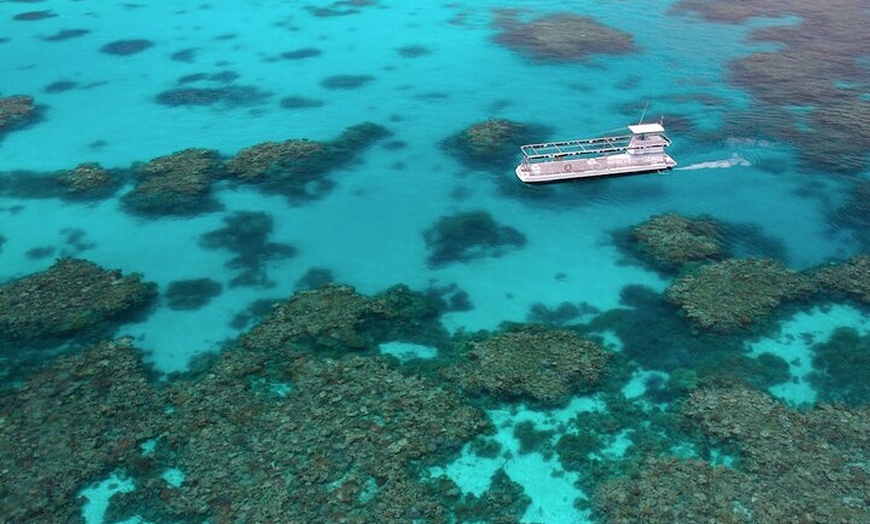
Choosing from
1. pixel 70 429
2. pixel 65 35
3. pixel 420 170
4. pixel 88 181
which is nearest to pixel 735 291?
pixel 420 170

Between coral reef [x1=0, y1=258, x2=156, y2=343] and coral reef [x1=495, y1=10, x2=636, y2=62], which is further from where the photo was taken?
coral reef [x1=495, y1=10, x2=636, y2=62]

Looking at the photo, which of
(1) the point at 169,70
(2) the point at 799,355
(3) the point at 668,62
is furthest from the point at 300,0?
(2) the point at 799,355

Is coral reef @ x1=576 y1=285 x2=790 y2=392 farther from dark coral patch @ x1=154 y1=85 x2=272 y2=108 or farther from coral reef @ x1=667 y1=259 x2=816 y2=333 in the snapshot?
dark coral patch @ x1=154 y1=85 x2=272 y2=108

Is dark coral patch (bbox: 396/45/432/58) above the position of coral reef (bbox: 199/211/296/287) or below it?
above

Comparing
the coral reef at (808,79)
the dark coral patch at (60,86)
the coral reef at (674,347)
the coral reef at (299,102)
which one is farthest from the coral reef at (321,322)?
the dark coral patch at (60,86)

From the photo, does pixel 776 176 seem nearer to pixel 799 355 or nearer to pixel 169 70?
pixel 799 355

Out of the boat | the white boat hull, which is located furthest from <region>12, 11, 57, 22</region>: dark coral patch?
the white boat hull
